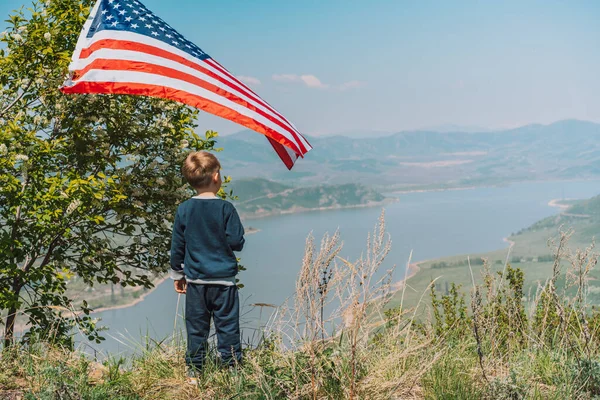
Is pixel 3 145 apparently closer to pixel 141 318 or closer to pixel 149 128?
pixel 149 128

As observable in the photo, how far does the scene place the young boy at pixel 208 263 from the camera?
4.16 m

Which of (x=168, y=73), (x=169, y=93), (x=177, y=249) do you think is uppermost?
(x=168, y=73)

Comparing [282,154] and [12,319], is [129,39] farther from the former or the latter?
[12,319]

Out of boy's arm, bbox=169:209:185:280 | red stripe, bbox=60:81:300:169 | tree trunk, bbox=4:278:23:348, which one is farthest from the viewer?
tree trunk, bbox=4:278:23:348

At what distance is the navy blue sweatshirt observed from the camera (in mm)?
4152

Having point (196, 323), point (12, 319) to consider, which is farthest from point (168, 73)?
point (12, 319)

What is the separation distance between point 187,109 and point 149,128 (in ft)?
2.40

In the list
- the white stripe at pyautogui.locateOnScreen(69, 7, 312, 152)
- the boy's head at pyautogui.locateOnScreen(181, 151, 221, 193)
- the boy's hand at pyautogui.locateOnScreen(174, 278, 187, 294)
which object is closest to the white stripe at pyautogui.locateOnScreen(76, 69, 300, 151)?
the white stripe at pyautogui.locateOnScreen(69, 7, 312, 152)

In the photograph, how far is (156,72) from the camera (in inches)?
221

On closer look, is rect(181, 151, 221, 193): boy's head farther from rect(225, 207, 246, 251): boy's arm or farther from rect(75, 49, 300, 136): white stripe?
rect(75, 49, 300, 136): white stripe

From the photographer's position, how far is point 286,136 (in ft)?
19.0

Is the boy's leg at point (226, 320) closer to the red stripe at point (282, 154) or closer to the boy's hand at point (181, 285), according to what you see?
the boy's hand at point (181, 285)

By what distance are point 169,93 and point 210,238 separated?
2006mm

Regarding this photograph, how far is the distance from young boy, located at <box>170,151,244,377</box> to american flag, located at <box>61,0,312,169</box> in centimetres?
134
